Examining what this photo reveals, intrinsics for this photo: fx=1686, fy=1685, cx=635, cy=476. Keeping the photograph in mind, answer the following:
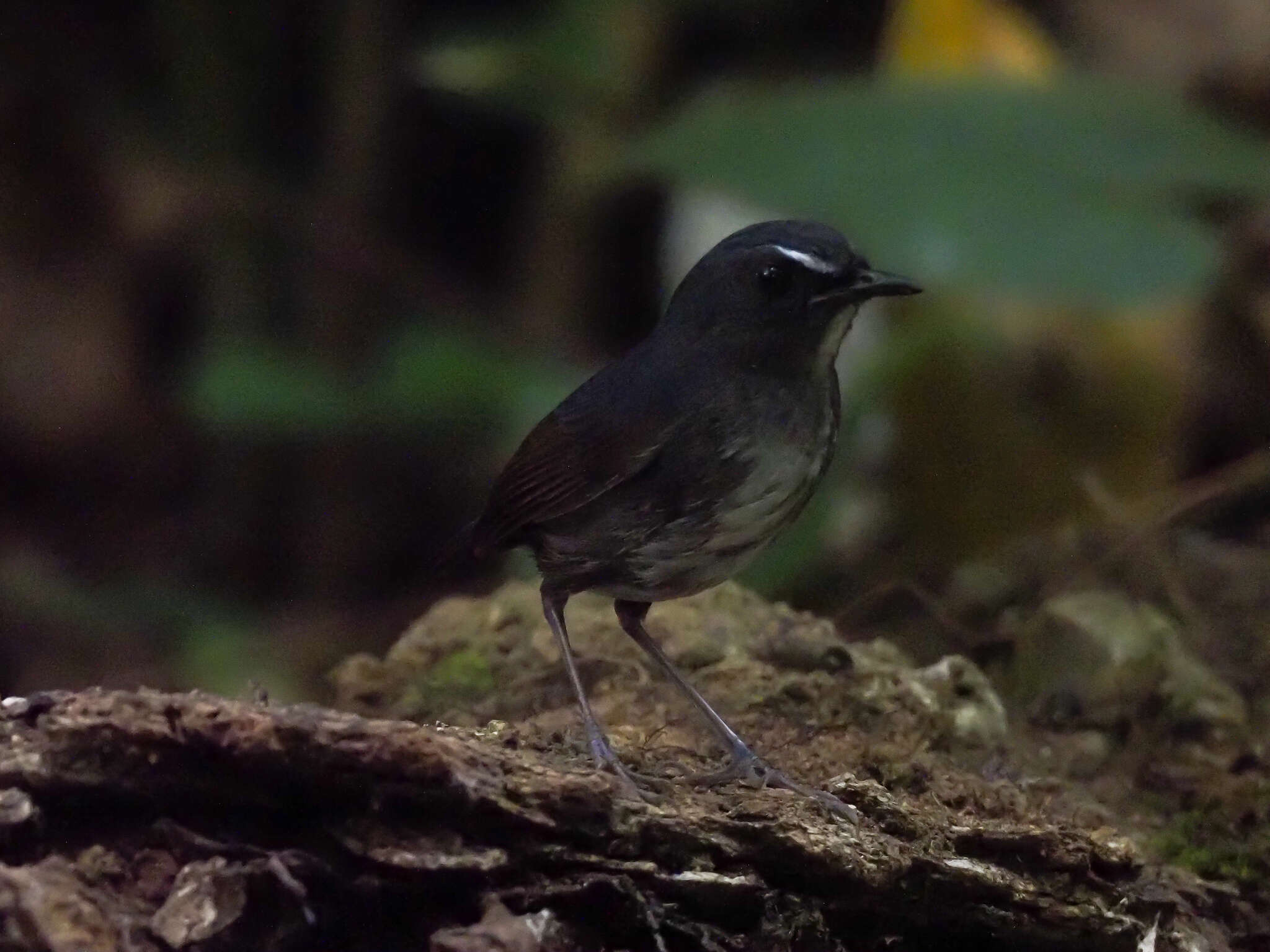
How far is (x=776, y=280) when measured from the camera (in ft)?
9.66

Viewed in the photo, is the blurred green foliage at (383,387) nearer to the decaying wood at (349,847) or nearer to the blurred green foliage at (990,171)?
the blurred green foliage at (990,171)

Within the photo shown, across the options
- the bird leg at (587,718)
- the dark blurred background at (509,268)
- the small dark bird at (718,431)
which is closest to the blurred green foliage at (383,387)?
the dark blurred background at (509,268)

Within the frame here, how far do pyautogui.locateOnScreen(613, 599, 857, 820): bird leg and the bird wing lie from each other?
0.29 meters

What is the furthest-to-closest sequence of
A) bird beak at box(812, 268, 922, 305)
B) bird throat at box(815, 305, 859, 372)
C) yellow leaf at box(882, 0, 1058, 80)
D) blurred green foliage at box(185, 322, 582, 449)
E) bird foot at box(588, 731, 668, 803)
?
yellow leaf at box(882, 0, 1058, 80), blurred green foliage at box(185, 322, 582, 449), bird throat at box(815, 305, 859, 372), bird beak at box(812, 268, 922, 305), bird foot at box(588, 731, 668, 803)

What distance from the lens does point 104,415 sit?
7.98 metres

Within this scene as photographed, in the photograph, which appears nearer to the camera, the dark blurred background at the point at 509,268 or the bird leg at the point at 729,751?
the bird leg at the point at 729,751

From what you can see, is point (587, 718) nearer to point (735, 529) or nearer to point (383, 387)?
point (735, 529)

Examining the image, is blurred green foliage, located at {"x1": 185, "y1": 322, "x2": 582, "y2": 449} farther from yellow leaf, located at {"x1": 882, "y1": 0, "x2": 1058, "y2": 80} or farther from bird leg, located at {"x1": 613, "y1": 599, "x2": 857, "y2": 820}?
bird leg, located at {"x1": 613, "y1": 599, "x2": 857, "y2": 820}

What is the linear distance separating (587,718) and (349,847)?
2.82 ft

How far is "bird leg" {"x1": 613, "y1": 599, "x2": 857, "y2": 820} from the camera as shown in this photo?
256 cm

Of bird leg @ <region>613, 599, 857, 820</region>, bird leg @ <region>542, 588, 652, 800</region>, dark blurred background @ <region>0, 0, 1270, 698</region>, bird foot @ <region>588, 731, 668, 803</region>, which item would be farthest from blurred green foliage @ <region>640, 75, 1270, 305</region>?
bird foot @ <region>588, 731, 668, 803</region>

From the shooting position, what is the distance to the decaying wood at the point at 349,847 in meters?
2.01

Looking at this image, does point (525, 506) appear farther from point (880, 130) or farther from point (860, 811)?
point (880, 130)

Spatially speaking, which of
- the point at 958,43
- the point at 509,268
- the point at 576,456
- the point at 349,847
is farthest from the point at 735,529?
the point at 509,268
